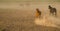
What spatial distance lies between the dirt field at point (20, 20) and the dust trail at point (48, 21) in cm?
4

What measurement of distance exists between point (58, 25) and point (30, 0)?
48cm

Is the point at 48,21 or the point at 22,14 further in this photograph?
the point at 22,14

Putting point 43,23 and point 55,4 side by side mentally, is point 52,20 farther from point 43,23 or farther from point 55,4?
Answer: point 55,4

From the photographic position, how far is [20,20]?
121 centimetres

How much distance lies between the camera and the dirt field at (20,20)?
1123mm

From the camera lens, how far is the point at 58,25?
1.15 metres

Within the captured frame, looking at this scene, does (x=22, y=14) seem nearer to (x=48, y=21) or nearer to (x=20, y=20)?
(x=20, y=20)

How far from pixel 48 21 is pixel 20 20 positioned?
236mm

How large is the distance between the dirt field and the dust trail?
37 mm

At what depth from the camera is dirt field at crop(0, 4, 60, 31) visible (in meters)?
1.12

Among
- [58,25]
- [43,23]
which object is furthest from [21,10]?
[58,25]

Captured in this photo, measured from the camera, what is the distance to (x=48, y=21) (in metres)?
1.19

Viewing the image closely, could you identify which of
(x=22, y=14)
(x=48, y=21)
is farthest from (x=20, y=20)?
(x=48, y=21)

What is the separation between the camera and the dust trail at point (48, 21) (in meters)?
1.16
